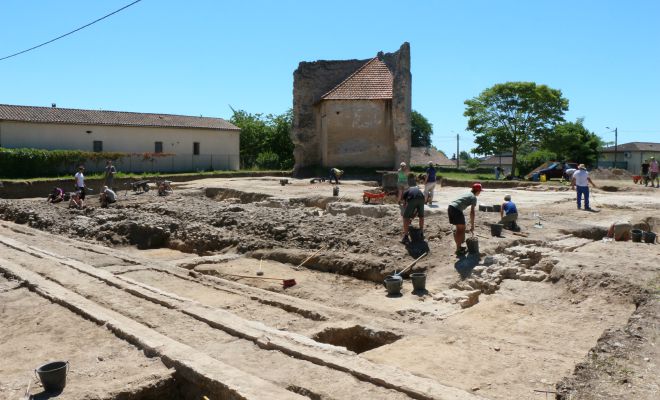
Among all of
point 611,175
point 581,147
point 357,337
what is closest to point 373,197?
point 357,337

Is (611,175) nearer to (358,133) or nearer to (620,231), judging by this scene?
(358,133)

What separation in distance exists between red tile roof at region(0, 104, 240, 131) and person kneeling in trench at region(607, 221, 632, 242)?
3211 centimetres

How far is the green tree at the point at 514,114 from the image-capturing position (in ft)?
117

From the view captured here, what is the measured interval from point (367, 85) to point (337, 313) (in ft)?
82.2

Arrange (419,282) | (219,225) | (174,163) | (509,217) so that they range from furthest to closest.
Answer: (174,163) < (219,225) < (509,217) < (419,282)

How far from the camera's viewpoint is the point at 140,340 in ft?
17.0

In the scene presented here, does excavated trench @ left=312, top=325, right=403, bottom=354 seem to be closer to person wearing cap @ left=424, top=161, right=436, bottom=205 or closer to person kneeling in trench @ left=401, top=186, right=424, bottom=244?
person kneeling in trench @ left=401, top=186, right=424, bottom=244

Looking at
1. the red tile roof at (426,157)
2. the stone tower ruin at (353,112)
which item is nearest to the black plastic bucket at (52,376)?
the stone tower ruin at (353,112)

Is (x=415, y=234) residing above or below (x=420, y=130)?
below

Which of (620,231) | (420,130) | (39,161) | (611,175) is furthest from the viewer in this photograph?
(420,130)

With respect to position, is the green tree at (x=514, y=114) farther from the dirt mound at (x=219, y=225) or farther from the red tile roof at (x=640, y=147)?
the red tile roof at (x=640, y=147)

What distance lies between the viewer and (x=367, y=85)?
30.6 meters

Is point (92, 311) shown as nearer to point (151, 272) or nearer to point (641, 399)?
point (151, 272)

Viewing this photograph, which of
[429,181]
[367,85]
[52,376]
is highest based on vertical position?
[367,85]
